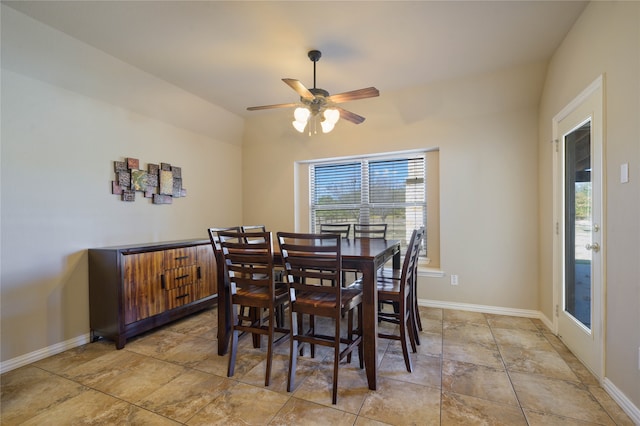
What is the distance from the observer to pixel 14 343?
2.27 meters

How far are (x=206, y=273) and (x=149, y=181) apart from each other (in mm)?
→ 1255

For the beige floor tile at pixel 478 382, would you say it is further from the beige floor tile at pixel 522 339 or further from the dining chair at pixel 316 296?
the dining chair at pixel 316 296

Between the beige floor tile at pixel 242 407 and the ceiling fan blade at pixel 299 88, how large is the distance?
2.18 m

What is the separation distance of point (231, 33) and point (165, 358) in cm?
274

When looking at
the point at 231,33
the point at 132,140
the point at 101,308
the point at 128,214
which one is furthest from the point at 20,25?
the point at 101,308

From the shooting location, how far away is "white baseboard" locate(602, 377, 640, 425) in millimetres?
1593

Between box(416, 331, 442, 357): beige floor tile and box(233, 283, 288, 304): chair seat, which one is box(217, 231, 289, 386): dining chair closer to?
box(233, 283, 288, 304): chair seat

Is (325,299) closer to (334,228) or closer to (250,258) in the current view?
(250,258)

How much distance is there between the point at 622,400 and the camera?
5.61ft

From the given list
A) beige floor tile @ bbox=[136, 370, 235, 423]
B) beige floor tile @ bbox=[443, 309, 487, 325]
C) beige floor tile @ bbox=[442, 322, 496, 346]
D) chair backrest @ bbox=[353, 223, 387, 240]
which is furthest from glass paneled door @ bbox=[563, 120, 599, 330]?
beige floor tile @ bbox=[136, 370, 235, 423]

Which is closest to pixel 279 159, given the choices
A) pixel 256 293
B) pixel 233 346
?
pixel 256 293

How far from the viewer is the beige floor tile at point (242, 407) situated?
1654 millimetres

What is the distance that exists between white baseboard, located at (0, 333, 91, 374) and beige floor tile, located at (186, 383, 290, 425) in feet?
5.69

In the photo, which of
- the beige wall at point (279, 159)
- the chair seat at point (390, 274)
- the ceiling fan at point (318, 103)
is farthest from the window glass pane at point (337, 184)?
the ceiling fan at point (318, 103)
